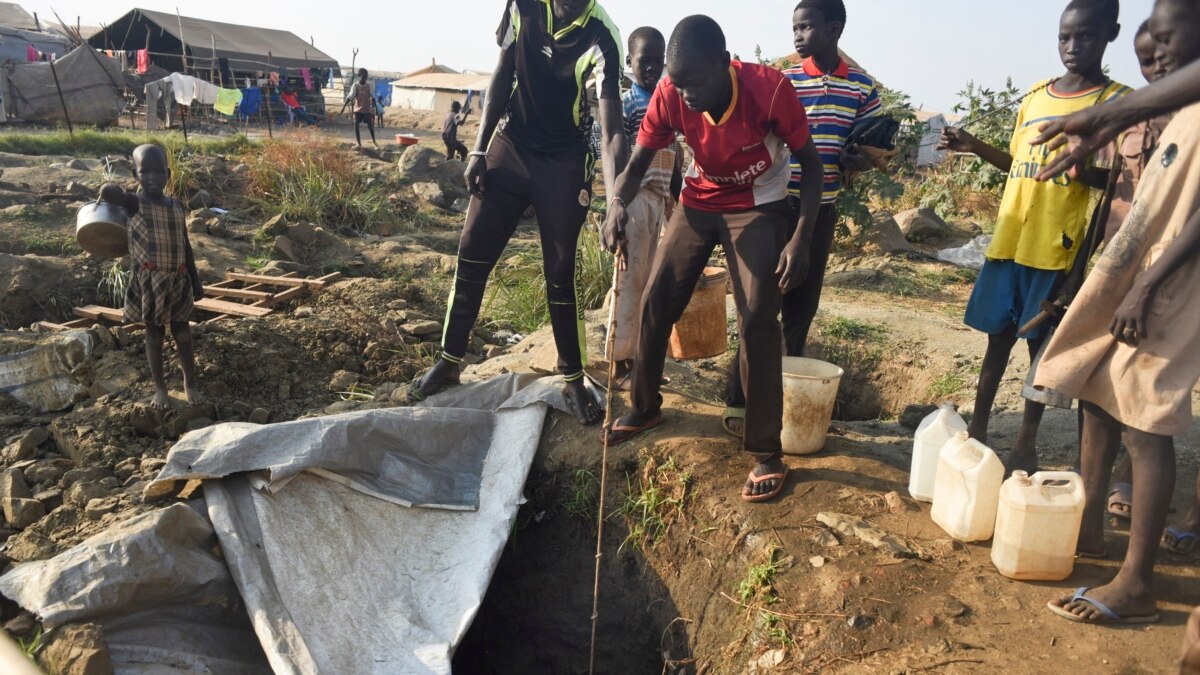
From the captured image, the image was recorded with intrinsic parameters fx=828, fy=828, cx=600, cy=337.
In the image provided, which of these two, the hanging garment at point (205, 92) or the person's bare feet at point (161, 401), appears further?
the hanging garment at point (205, 92)

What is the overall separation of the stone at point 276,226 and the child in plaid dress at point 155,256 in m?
4.15

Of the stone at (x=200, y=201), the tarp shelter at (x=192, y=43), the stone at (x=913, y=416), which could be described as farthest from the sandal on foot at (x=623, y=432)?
the tarp shelter at (x=192, y=43)

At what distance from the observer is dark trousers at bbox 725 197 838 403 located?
345 cm

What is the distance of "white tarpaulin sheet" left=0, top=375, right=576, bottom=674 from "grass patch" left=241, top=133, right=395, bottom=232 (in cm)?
640

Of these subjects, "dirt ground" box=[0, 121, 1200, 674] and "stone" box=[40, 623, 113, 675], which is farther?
"dirt ground" box=[0, 121, 1200, 674]

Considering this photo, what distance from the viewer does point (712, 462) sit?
11.1ft

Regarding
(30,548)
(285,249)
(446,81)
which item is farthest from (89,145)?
(446,81)

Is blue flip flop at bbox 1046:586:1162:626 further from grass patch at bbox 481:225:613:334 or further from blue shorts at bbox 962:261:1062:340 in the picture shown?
grass patch at bbox 481:225:613:334

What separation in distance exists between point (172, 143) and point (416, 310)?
7.72 m

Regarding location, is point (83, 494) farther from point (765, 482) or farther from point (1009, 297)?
point (1009, 297)

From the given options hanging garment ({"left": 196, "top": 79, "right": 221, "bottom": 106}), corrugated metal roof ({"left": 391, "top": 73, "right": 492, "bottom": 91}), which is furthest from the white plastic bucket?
corrugated metal roof ({"left": 391, "top": 73, "right": 492, "bottom": 91})

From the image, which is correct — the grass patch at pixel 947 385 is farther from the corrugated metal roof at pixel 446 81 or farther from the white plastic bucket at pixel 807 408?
the corrugated metal roof at pixel 446 81

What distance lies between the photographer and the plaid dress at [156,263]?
13.6 feet

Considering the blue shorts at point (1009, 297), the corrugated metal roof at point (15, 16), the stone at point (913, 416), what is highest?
the corrugated metal roof at point (15, 16)
